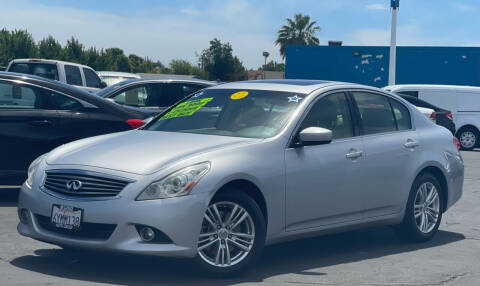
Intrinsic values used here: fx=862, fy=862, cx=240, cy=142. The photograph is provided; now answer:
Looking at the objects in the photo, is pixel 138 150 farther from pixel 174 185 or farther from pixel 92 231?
pixel 92 231

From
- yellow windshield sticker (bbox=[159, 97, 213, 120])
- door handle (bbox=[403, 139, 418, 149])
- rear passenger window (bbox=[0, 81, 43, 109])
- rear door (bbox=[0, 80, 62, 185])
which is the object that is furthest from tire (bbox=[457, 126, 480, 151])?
yellow windshield sticker (bbox=[159, 97, 213, 120])

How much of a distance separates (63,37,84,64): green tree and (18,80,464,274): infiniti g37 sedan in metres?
76.6

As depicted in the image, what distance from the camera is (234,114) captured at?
733 cm

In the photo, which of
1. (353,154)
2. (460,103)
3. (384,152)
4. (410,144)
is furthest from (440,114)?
(353,154)

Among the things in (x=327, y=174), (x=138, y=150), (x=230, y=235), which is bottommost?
(x=230, y=235)

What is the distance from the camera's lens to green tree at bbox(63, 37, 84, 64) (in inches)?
3265

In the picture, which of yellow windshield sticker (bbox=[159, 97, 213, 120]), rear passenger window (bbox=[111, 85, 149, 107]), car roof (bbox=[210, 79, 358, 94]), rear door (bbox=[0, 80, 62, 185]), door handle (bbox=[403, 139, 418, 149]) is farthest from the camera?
rear passenger window (bbox=[111, 85, 149, 107])

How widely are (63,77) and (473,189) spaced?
13.5 m

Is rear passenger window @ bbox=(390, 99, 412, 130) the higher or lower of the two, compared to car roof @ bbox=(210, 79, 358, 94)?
lower

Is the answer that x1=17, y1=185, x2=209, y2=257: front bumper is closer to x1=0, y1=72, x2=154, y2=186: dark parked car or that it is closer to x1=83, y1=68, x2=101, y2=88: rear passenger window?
x1=0, y1=72, x2=154, y2=186: dark parked car

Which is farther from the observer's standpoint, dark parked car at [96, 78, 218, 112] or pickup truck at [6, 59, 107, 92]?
pickup truck at [6, 59, 107, 92]

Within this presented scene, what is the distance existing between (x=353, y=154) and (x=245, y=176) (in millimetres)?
1406

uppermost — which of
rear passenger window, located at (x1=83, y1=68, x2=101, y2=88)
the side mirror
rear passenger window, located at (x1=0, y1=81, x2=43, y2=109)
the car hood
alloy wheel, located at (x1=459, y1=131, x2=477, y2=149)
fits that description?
rear passenger window, located at (x1=0, y1=81, x2=43, y2=109)

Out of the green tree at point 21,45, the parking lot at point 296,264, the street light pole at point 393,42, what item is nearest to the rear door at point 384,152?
the parking lot at point 296,264
